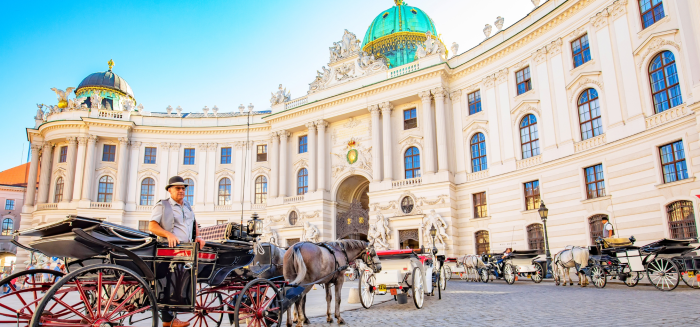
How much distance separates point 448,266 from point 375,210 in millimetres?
7804

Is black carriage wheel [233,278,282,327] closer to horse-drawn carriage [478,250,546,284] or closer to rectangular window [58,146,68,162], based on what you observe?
horse-drawn carriage [478,250,546,284]

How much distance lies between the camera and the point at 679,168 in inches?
739

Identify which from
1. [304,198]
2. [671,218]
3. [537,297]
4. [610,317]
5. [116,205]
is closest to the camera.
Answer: [610,317]

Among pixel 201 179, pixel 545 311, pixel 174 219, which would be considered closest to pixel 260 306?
pixel 174 219

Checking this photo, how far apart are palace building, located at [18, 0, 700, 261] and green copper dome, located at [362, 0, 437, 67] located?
15 cm

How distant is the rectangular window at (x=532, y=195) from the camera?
83.7 feet

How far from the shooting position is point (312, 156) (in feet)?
117

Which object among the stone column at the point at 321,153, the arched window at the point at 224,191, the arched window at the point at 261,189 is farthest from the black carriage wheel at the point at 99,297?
the arched window at the point at 224,191

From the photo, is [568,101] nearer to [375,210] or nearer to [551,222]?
[551,222]

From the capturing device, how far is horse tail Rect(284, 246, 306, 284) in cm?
816

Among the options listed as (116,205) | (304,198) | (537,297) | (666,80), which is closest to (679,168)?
(666,80)

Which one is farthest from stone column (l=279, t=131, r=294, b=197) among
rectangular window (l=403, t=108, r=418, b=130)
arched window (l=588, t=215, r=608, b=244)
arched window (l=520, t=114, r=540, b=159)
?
arched window (l=588, t=215, r=608, b=244)

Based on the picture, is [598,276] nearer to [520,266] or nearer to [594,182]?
[520,266]

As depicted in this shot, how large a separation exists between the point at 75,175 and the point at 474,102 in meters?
33.2
